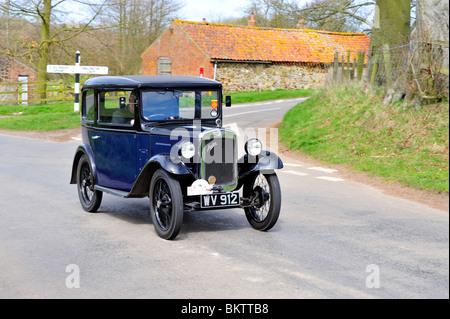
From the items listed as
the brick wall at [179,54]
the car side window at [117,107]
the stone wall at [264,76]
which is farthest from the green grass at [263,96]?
the car side window at [117,107]

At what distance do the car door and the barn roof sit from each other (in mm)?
31059

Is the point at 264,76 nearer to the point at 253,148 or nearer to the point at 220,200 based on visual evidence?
the point at 253,148

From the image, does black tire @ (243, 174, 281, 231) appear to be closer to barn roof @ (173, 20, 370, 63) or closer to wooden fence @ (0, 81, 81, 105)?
wooden fence @ (0, 81, 81, 105)

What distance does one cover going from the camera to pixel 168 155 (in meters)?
7.43

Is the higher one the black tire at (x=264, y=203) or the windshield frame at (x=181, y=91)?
the windshield frame at (x=181, y=91)

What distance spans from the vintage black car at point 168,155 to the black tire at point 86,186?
0.02 meters

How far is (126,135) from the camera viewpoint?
8266 mm

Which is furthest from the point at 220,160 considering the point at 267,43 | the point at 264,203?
the point at 267,43

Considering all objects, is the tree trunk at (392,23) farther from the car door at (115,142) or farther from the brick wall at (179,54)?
the brick wall at (179,54)

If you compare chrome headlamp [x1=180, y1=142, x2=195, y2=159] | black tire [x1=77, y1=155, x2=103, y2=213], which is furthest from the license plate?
black tire [x1=77, y1=155, x2=103, y2=213]

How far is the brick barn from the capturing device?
40.5m

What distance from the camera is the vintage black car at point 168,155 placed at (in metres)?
7.23
